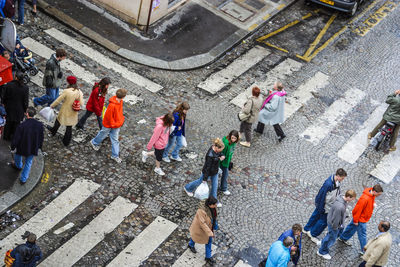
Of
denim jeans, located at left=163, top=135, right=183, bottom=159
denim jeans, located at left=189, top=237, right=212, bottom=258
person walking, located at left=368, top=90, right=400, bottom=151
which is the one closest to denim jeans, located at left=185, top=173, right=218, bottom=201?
denim jeans, located at left=163, top=135, right=183, bottom=159

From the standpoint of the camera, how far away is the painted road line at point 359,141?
13781 millimetres

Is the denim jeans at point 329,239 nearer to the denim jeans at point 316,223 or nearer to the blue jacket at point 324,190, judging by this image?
the denim jeans at point 316,223

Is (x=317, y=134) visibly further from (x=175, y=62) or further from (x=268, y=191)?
(x=175, y=62)

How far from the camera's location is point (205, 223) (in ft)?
32.2

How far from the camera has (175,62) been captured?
51.9 ft

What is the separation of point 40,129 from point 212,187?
3.41 meters

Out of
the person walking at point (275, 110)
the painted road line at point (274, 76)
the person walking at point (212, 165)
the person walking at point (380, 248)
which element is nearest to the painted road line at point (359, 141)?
the person walking at point (275, 110)

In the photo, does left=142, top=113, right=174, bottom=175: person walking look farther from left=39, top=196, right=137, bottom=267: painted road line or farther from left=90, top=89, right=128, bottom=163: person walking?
left=39, top=196, right=137, bottom=267: painted road line

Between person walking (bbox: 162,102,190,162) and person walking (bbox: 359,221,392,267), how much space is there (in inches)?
165

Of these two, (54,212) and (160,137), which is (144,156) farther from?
(54,212)

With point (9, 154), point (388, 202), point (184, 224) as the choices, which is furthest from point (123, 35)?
Result: point (388, 202)

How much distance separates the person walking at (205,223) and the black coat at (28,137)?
316 centimetres

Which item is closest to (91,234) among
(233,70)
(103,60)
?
(103,60)

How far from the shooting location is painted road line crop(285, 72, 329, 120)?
1496 centimetres
